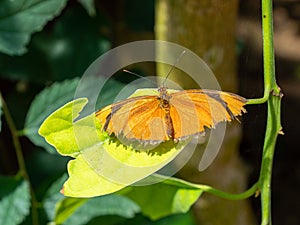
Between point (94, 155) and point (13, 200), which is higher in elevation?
point (94, 155)

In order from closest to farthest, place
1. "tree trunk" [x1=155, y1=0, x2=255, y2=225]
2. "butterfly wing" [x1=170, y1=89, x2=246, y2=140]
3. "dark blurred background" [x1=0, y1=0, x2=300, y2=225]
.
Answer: "butterfly wing" [x1=170, y1=89, x2=246, y2=140] < "tree trunk" [x1=155, y1=0, x2=255, y2=225] < "dark blurred background" [x1=0, y1=0, x2=300, y2=225]

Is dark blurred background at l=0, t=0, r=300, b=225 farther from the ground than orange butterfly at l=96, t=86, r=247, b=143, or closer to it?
closer to it

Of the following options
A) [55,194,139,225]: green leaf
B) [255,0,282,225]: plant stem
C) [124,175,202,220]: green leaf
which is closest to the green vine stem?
[255,0,282,225]: plant stem

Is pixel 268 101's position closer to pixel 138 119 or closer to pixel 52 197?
pixel 138 119

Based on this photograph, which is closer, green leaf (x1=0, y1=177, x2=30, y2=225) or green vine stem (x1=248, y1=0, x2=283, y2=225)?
green vine stem (x1=248, y1=0, x2=283, y2=225)

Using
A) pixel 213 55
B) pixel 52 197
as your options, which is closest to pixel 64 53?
pixel 213 55

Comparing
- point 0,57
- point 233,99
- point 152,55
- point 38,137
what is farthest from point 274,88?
point 0,57

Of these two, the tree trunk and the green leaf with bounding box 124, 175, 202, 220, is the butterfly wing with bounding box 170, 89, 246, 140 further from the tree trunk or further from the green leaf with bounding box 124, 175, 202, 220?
the tree trunk
